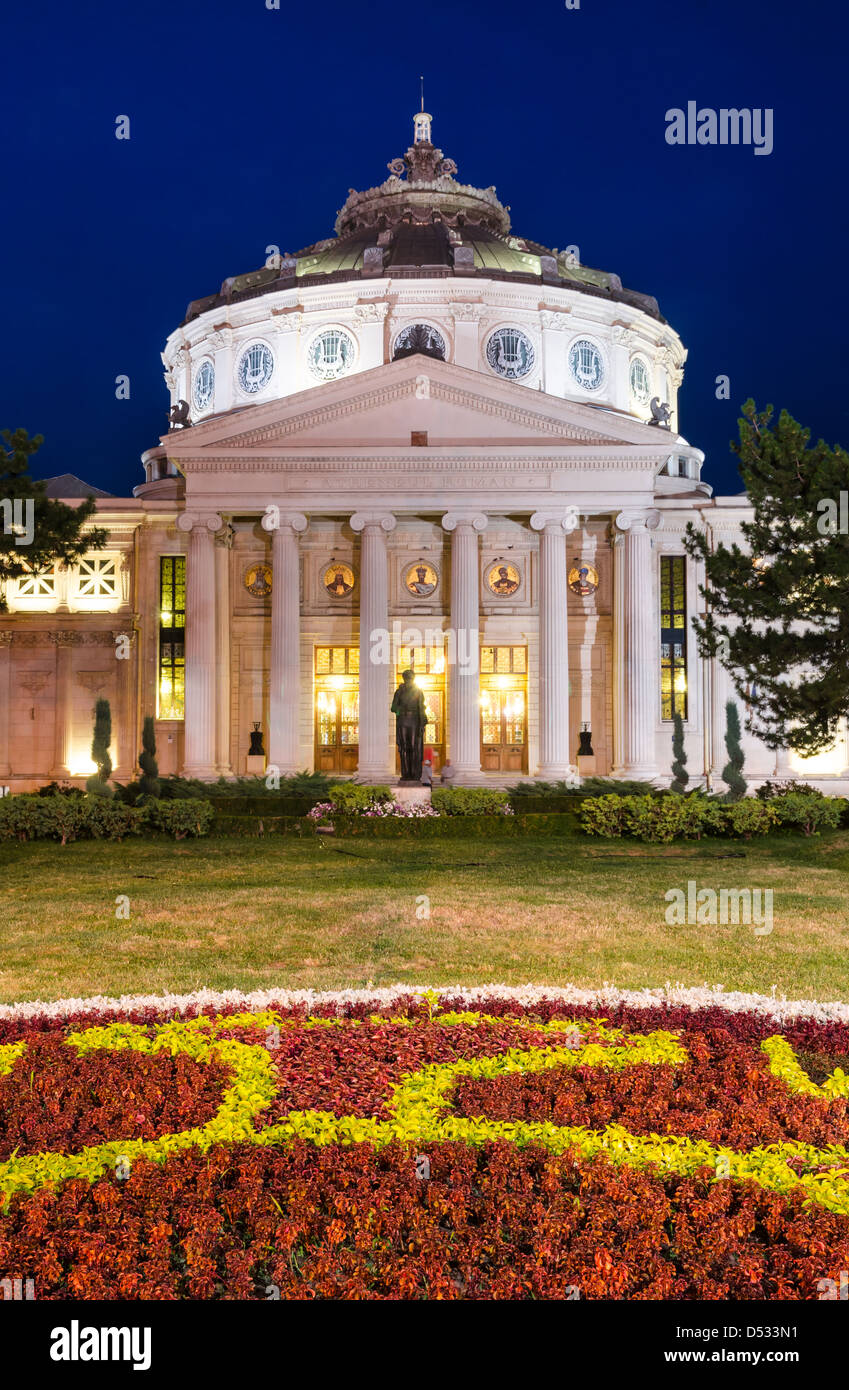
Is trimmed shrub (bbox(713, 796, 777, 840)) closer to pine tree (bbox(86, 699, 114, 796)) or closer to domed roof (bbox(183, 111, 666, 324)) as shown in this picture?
pine tree (bbox(86, 699, 114, 796))

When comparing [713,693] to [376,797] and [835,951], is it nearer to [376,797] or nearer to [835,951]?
[376,797]

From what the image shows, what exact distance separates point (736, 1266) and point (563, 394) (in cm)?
5101

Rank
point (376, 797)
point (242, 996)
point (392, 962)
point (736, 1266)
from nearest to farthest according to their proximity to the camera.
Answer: point (736, 1266) → point (242, 996) → point (392, 962) → point (376, 797)

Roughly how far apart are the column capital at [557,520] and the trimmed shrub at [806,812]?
15.3m

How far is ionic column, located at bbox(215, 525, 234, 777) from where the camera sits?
42.2 m

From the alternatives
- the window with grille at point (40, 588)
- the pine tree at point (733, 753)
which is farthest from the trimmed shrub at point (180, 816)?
the window with grille at point (40, 588)

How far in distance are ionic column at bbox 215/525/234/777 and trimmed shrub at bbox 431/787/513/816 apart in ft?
45.9

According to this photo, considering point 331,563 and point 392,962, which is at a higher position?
point 331,563

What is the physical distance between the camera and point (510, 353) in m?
53.1

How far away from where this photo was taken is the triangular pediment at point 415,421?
4078 centimetres

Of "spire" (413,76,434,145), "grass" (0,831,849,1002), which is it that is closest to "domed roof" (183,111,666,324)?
"spire" (413,76,434,145)

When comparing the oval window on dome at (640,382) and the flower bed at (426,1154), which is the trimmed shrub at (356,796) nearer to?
the flower bed at (426,1154)

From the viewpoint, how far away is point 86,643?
4784 centimetres

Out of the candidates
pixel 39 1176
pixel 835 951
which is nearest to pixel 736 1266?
pixel 39 1176
